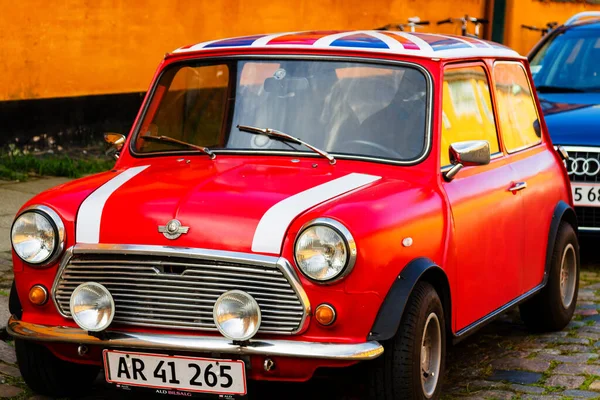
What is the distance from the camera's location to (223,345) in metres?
4.71

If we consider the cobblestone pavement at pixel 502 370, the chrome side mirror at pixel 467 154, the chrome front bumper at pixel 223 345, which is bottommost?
the cobblestone pavement at pixel 502 370

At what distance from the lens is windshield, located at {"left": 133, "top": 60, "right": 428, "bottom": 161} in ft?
18.7

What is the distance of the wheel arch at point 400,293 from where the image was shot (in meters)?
4.77

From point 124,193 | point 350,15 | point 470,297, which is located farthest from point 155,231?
point 350,15

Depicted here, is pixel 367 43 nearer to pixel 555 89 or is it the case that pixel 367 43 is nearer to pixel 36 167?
pixel 555 89

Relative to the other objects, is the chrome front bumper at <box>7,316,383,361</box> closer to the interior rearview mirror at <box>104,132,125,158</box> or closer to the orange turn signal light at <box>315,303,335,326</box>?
the orange turn signal light at <box>315,303,335,326</box>

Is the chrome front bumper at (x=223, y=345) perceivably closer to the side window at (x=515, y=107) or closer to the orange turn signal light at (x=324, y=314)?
the orange turn signal light at (x=324, y=314)

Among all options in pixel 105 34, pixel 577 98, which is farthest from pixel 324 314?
pixel 105 34

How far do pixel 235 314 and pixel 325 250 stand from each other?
0.42m

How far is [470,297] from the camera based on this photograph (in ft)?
18.6

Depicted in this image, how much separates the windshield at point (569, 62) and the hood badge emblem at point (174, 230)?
604cm

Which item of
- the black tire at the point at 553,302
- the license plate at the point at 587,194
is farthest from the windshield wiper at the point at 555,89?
the black tire at the point at 553,302

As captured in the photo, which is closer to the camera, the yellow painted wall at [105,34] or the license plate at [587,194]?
the license plate at [587,194]

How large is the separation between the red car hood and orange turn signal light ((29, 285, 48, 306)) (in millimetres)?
273
